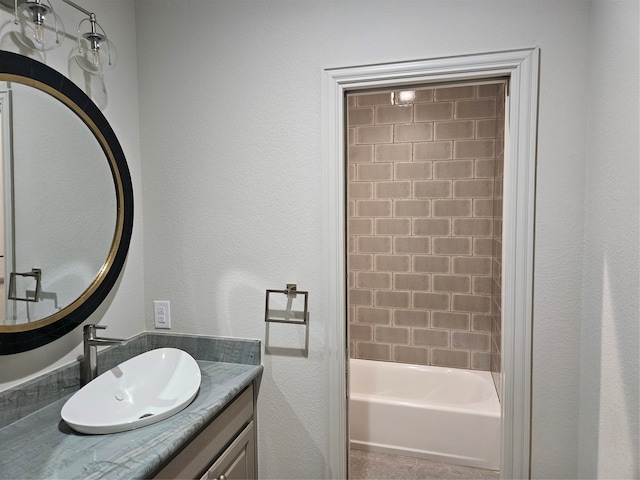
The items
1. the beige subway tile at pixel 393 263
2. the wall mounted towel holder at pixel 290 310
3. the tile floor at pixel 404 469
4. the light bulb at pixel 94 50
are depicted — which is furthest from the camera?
the beige subway tile at pixel 393 263

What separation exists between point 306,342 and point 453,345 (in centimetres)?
162

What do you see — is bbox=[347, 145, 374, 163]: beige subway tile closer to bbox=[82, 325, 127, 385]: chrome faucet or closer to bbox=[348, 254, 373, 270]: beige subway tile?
bbox=[348, 254, 373, 270]: beige subway tile

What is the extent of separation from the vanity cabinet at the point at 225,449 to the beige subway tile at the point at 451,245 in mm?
1718

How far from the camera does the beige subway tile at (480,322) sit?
2863 mm

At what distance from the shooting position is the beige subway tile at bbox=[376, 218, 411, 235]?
299 centimetres

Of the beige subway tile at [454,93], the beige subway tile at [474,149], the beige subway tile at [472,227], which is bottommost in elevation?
the beige subway tile at [472,227]

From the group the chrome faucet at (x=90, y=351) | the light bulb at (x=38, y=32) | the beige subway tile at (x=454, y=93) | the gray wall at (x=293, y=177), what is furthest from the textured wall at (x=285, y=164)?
the beige subway tile at (x=454, y=93)

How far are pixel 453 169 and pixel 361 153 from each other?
26.6 inches

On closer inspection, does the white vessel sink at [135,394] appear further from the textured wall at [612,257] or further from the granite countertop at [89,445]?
the textured wall at [612,257]

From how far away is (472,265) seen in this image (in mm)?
2857

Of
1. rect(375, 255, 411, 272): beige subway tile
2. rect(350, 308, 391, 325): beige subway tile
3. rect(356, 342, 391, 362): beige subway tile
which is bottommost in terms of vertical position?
rect(356, 342, 391, 362): beige subway tile

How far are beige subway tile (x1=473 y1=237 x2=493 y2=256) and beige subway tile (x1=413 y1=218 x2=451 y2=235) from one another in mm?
203

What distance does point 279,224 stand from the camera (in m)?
1.74

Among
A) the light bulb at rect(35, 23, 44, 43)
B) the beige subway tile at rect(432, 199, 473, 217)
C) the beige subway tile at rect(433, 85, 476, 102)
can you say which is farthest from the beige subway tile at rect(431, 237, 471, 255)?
the light bulb at rect(35, 23, 44, 43)
